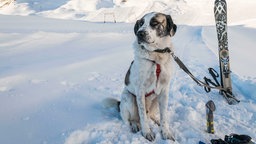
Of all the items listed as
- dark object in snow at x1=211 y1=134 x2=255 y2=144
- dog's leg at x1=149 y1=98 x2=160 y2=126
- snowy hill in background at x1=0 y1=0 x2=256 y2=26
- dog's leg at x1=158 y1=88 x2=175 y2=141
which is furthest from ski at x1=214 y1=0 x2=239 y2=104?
snowy hill in background at x1=0 y1=0 x2=256 y2=26

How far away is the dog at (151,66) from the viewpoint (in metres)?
3.27

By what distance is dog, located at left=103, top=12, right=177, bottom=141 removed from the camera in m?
3.27

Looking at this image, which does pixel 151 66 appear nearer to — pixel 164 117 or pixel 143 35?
pixel 143 35

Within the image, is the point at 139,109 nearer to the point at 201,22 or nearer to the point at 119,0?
the point at 201,22

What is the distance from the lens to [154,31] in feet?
10.7

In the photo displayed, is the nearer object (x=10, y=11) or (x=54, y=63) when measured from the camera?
(x=54, y=63)

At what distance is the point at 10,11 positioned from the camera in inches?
1556

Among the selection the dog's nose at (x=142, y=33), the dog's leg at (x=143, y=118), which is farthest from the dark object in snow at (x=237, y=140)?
the dog's nose at (x=142, y=33)

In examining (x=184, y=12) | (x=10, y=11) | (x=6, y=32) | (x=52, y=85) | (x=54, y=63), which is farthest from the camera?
(x=10, y=11)

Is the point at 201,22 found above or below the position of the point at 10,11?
below

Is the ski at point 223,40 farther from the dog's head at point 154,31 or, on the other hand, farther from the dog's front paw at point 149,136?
the dog's front paw at point 149,136

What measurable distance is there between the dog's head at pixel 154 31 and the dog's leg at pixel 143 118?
55cm

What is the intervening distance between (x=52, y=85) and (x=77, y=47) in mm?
4345

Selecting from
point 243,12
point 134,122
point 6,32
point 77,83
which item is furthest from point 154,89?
point 243,12
